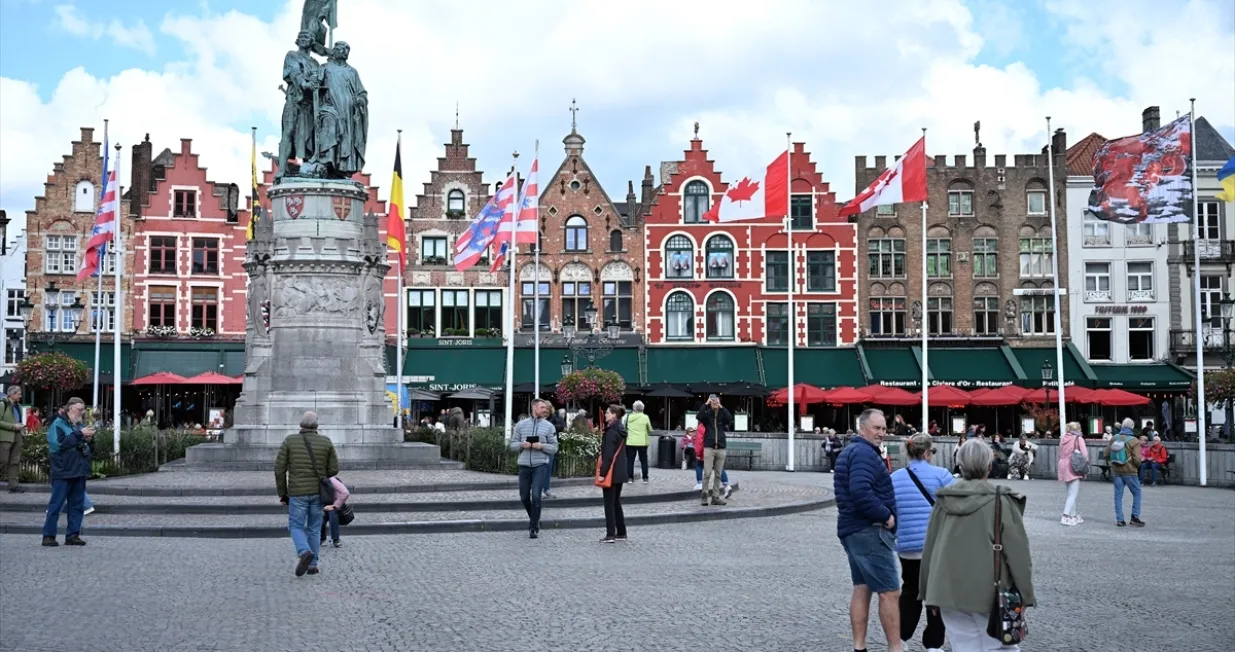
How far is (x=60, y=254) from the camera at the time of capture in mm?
52938

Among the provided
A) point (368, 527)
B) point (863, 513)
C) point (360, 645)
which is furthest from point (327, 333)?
point (863, 513)

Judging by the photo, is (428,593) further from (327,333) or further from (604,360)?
(604,360)

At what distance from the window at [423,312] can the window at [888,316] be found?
18.3 metres

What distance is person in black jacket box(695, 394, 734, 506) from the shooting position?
20016 millimetres

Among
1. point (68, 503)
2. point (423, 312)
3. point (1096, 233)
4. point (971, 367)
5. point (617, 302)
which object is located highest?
point (1096, 233)

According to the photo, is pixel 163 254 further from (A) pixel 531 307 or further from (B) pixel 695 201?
(B) pixel 695 201

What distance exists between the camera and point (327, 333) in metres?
24.2

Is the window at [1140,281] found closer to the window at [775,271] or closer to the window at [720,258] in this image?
the window at [775,271]

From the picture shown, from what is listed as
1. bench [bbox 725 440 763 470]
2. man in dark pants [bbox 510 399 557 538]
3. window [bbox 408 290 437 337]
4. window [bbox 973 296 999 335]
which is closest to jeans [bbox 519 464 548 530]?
man in dark pants [bbox 510 399 557 538]

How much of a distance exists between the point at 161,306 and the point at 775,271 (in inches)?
1000

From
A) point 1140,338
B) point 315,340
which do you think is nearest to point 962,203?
point 1140,338

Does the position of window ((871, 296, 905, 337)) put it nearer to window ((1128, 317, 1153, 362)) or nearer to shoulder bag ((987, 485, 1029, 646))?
window ((1128, 317, 1153, 362))

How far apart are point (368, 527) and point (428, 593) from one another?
507 cm

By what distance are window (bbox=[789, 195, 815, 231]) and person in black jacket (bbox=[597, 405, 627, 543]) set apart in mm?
39650
